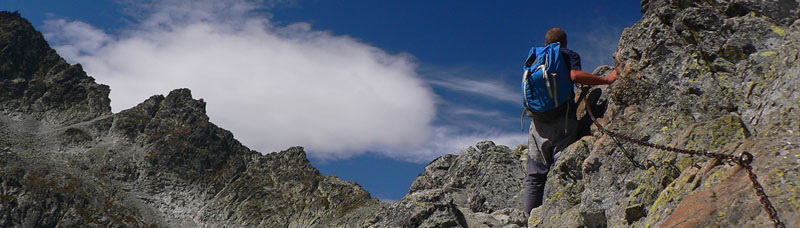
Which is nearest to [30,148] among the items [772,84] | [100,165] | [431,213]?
[100,165]

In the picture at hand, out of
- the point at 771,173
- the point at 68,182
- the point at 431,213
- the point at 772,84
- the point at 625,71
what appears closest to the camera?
the point at 771,173

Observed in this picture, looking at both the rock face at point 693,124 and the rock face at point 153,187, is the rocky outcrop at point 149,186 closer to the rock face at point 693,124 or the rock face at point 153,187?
the rock face at point 153,187

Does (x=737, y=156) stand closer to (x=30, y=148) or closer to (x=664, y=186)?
(x=664, y=186)

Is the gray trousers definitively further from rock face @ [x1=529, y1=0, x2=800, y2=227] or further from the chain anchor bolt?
the chain anchor bolt

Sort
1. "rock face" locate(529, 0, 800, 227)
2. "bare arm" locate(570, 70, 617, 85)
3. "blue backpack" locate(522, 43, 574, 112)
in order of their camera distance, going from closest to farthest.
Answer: "rock face" locate(529, 0, 800, 227), "bare arm" locate(570, 70, 617, 85), "blue backpack" locate(522, 43, 574, 112)

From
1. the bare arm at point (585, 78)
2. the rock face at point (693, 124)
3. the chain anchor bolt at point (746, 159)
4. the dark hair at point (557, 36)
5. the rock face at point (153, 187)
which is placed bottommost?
the chain anchor bolt at point (746, 159)

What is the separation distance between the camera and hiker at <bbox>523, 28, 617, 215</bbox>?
14.3m

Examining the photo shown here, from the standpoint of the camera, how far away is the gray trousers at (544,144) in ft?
50.0

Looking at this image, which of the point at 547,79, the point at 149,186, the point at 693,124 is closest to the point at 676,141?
the point at 693,124

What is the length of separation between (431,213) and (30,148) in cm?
19136

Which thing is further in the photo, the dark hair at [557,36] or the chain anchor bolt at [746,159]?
the dark hair at [557,36]

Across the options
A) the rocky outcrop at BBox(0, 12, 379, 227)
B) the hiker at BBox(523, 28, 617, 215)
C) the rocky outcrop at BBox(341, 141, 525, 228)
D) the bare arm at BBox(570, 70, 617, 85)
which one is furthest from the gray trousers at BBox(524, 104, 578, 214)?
the rocky outcrop at BBox(0, 12, 379, 227)


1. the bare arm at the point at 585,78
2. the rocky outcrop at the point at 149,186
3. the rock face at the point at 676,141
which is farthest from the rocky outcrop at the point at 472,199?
the rocky outcrop at the point at 149,186

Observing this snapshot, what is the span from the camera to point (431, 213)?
65.0 feet
